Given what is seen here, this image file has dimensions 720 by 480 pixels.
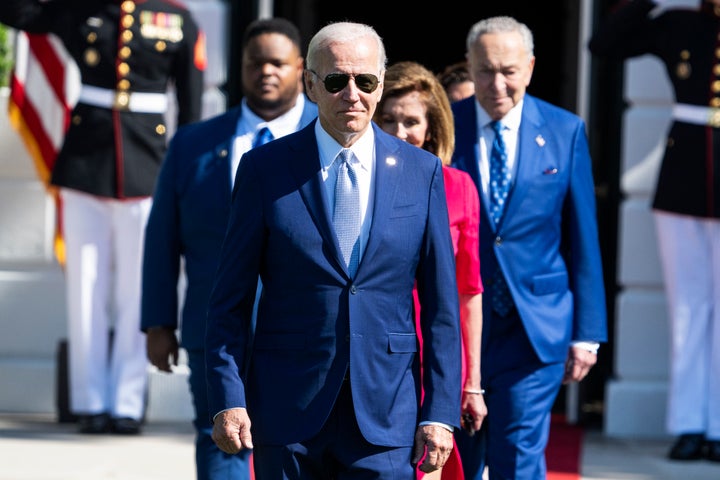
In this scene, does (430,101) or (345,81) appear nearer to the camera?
(345,81)

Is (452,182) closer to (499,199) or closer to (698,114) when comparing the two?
(499,199)

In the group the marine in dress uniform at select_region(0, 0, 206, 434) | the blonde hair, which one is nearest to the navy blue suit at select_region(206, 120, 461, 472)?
the blonde hair

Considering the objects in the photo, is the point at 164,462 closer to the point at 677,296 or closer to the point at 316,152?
the point at 677,296

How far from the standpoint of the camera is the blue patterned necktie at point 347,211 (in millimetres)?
3432

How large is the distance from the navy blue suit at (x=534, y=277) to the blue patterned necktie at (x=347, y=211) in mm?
1383

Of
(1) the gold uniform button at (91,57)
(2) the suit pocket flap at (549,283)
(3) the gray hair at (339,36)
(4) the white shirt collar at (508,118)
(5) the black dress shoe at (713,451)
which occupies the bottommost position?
(5) the black dress shoe at (713,451)

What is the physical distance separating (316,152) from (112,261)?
4.01 m

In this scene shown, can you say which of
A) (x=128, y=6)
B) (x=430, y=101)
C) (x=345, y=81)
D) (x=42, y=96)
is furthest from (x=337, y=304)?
(x=42, y=96)

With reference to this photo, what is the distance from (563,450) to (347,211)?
3986mm

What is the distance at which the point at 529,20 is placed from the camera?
Result: 33.4ft

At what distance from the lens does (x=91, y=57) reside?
7133mm

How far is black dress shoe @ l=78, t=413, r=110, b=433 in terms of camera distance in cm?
723

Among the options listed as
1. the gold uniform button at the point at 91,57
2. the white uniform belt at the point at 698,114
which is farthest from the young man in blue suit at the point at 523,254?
the gold uniform button at the point at 91,57

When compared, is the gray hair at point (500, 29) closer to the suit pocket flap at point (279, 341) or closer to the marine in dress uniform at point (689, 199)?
the suit pocket flap at point (279, 341)
